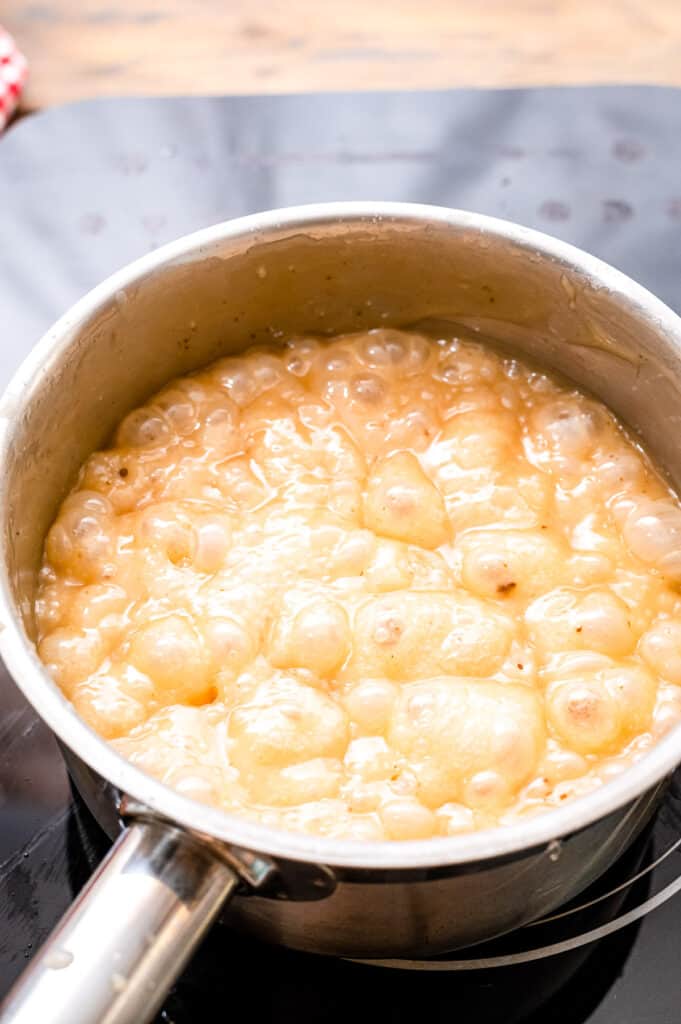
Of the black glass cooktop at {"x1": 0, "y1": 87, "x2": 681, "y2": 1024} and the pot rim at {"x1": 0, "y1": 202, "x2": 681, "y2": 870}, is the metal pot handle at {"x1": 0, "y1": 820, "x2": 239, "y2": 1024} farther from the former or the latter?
the black glass cooktop at {"x1": 0, "y1": 87, "x2": 681, "y2": 1024}

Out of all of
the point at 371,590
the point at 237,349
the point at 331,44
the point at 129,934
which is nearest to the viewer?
the point at 129,934

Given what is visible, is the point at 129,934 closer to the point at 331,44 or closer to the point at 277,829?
the point at 277,829

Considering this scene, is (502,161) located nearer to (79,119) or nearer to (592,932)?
(79,119)

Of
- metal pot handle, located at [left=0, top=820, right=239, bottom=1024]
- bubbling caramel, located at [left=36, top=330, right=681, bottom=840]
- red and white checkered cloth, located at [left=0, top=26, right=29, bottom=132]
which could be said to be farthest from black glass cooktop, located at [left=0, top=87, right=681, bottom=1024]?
metal pot handle, located at [left=0, top=820, right=239, bottom=1024]

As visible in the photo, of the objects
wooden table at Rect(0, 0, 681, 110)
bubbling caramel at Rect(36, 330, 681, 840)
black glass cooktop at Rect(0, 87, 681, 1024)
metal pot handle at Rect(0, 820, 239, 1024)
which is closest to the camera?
metal pot handle at Rect(0, 820, 239, 1024)

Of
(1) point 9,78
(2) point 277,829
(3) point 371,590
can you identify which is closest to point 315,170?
(1) point 9,78

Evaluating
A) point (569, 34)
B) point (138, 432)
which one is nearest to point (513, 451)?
point (138, 432)

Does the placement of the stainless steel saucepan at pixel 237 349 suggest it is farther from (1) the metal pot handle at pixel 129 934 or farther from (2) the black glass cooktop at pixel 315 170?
(2) the black glass cooktop at pixel 315 170
